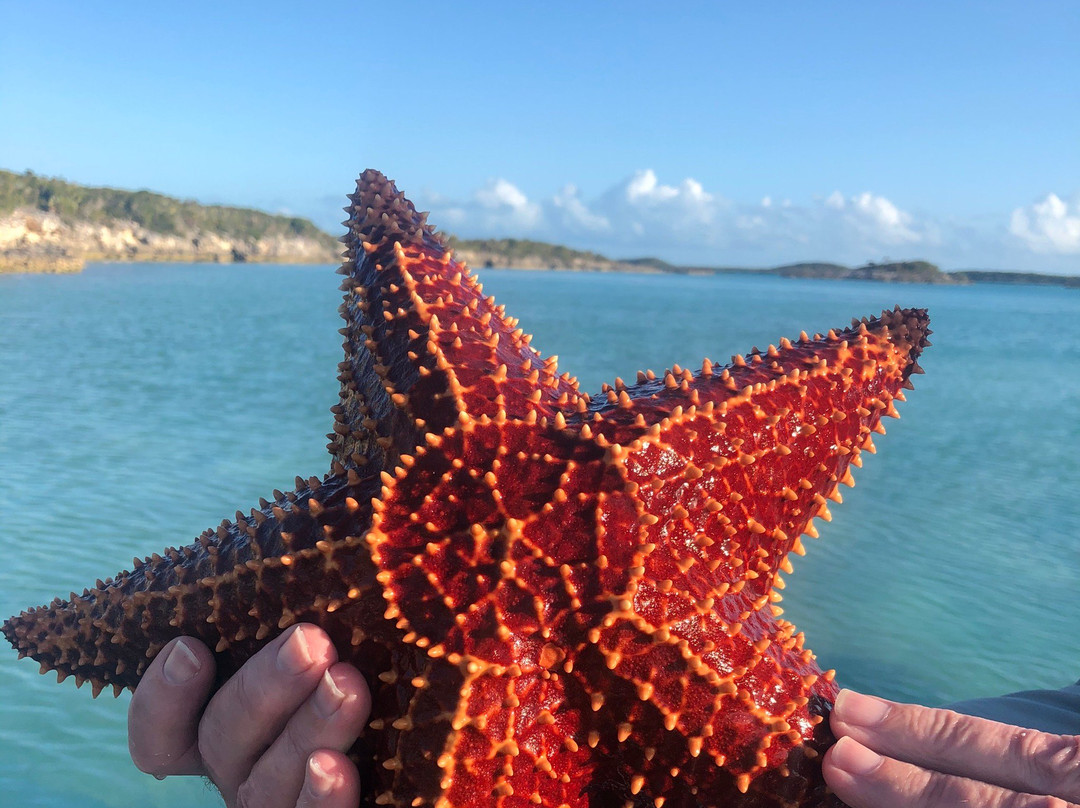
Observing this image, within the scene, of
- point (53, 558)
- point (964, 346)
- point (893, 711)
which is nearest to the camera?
point (893, 711)

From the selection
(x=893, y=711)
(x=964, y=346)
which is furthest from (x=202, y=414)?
(x=964, y=346)

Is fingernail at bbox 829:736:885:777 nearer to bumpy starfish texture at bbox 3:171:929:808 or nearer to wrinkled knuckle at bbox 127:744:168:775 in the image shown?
bumpy starfish texture at bbox 3:171:929:808

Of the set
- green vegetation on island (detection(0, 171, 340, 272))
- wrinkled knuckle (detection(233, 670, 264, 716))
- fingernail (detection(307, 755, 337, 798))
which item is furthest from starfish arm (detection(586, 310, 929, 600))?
green vegetation on island (detection(0, 171, 340, 272))

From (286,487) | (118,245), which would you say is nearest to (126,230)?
(118,245)

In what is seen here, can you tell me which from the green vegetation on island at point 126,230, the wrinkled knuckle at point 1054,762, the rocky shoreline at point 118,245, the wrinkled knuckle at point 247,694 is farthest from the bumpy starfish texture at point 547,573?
the green vegetation on island at point 126,230

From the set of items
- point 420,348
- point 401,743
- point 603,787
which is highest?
point 420,348

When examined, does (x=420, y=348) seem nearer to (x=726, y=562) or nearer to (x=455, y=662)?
(x=455, y=662)
